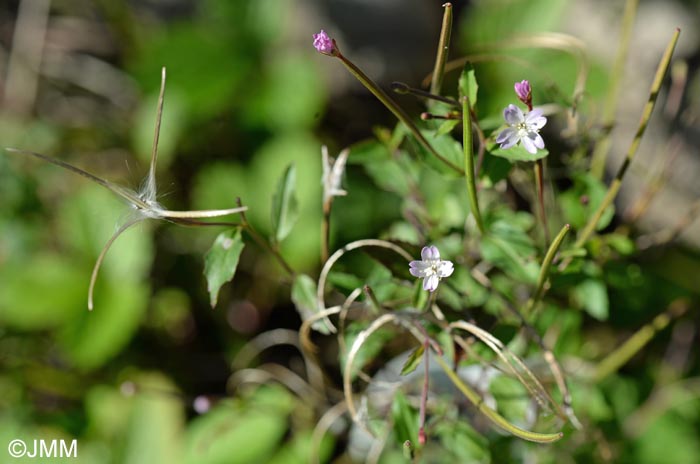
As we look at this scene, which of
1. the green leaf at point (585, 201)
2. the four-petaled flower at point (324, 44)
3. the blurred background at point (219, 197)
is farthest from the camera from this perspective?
the blurred background at point (219, 197)

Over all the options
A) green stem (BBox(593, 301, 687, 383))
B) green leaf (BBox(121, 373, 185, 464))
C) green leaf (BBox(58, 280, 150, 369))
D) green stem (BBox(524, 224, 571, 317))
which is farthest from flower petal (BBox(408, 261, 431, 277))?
green leaf (BBox(58, 280, 150, 369))

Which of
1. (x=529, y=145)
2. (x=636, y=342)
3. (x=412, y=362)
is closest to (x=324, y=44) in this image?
(x=529, y=145)

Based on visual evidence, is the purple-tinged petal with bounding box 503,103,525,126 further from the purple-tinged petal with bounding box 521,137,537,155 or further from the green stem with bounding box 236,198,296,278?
the green stem with bounding box 236,198,296,278

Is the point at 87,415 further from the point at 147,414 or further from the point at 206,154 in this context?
the point at 206,154

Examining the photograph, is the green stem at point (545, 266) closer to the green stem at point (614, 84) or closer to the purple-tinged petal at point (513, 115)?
the purple-tinged petal at point (513, 115)

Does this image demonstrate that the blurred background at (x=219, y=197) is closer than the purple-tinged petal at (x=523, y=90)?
No

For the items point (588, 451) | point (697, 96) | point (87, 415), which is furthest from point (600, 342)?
point (87, 415)

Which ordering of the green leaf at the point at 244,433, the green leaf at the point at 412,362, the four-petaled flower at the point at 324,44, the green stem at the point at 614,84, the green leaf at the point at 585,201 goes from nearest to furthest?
the four-petaled flower at the point at 324,44
the green leaf at the point at 412,362
the green leaf at the point at 585,201
the green stem at the point at 614,84
the green leaf at the point at 244,433

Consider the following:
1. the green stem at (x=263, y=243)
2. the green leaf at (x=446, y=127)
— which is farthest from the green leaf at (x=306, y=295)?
the green leaf at (x=446, y=127)
